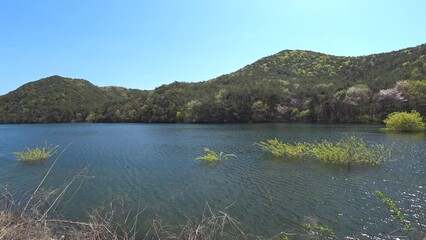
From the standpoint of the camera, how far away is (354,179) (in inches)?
730

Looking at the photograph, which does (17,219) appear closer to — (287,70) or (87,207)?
(87,207)

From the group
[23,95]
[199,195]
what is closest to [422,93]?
[199,195]

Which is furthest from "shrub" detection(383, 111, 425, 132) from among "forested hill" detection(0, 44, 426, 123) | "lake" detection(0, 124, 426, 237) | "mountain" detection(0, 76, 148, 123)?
"mountain" detection(0, 76, 148, 123)

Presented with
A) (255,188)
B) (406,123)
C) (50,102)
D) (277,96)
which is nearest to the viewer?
(255,188)

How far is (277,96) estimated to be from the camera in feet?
304

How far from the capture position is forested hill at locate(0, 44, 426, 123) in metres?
72.6

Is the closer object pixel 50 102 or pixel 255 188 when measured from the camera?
pixel 255 188

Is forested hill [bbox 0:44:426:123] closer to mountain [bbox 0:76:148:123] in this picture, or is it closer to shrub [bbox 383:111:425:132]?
mountain [bbox 0:76:148:123]

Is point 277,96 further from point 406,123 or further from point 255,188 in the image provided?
point 255,188

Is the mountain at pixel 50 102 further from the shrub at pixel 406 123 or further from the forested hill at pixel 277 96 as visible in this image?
the shrub at pixel 406 123

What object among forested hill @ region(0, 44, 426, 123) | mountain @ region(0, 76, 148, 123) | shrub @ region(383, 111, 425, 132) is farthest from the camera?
mountain @ region(0, 76, 148, 123)

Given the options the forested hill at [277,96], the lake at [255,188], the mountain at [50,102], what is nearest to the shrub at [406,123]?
the forested hill at [277,96]

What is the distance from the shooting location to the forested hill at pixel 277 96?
7262 centimetres

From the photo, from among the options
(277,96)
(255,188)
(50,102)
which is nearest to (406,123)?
(255,188)
